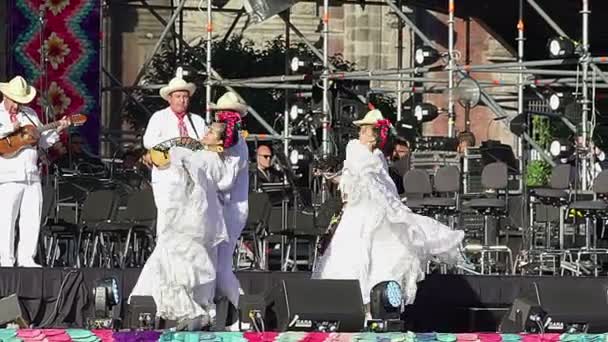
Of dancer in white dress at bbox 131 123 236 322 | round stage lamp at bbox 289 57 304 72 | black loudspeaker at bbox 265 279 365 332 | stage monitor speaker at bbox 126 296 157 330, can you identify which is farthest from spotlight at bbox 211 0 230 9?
stage monitor speaker at bbox 126 296 157 330

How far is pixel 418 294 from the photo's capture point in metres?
15.0

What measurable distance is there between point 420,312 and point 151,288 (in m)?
2.24

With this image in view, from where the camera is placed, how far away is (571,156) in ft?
65.5

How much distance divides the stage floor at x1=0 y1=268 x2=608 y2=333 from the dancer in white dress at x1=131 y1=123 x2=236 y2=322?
2.11 ft

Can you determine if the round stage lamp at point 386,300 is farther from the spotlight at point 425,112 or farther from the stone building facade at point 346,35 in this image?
the stone building facade at point 346,35

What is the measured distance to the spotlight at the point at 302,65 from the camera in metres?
21.5

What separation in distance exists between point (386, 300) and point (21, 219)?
11.7ft

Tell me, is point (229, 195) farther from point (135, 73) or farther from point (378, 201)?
point (135, 73)

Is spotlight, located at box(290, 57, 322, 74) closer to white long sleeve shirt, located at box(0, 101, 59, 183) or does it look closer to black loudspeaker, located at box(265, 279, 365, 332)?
white long sleeve shirt, located at box(0, 101, 59, 183)

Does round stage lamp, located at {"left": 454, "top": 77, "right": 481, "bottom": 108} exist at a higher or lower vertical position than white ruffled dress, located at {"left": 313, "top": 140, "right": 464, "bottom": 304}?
higher

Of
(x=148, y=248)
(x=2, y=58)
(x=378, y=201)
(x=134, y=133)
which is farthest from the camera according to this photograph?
(x=134, y=133)

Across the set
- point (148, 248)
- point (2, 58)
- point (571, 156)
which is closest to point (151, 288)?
point (148, 248)

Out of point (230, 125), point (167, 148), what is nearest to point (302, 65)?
point (167, 148)

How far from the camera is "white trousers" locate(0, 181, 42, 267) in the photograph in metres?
15.6
